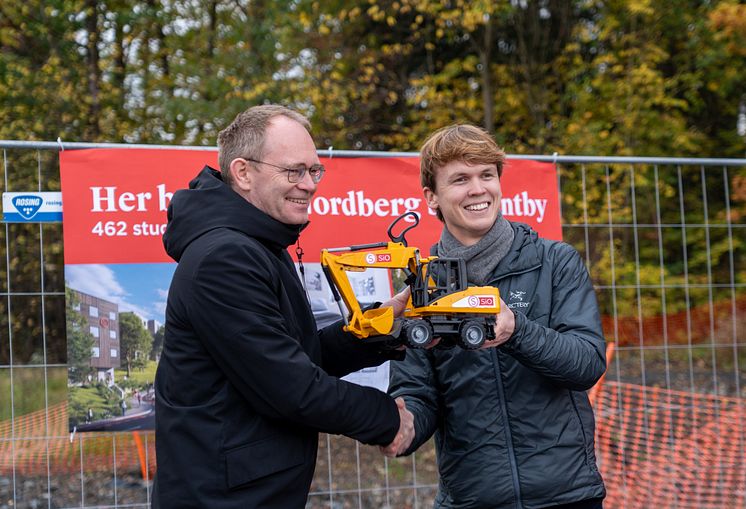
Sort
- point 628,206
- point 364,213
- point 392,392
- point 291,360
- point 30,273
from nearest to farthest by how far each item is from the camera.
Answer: point 291,360 → point 392,392 → point 364,213 → point 30,273 → point 628,206

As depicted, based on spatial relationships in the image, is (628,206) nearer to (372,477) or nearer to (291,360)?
(372,477)

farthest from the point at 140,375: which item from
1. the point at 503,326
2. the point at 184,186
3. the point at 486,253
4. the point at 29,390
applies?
the point at 503,326

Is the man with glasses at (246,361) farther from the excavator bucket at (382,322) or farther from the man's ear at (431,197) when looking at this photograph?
the man's ear at (431,197)

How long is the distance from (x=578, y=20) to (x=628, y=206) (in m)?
4.07

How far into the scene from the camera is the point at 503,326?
2264mm

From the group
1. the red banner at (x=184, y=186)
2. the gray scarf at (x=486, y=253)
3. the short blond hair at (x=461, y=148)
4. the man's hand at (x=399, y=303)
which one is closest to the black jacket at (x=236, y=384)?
the man's hand at (x=399, y=303)

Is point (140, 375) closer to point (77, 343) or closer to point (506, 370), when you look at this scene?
point (77, 343)

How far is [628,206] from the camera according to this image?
34.6 ft

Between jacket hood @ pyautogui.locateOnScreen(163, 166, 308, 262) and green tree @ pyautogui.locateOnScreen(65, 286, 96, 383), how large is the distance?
1611 mm

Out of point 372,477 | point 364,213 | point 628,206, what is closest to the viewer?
point 364,213

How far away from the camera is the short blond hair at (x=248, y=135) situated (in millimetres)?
2453

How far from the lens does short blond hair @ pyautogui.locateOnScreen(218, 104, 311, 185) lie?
245 centimetres

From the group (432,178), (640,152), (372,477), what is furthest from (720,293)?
(432,178)

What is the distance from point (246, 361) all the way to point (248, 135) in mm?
753
